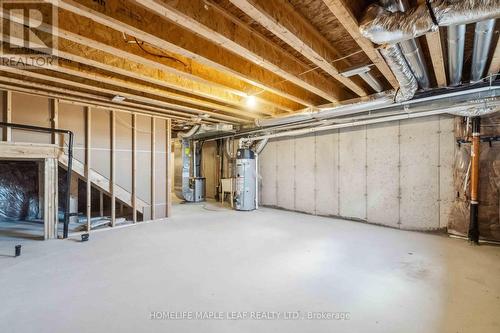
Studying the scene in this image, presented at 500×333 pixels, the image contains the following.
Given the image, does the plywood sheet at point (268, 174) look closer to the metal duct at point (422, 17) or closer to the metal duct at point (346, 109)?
the metal duct at point (346, 109)

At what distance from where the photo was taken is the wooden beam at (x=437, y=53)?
2065mm

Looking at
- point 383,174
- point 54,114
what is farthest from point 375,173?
point 54,114

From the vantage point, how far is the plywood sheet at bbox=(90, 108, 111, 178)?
4.38 meters

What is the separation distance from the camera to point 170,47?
7.24 ft

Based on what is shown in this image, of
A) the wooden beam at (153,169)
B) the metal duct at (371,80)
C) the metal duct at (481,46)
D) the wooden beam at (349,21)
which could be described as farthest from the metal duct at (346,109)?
the wooden beam at (153,169)

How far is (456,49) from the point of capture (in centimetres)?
227

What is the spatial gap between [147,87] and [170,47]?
1348mm

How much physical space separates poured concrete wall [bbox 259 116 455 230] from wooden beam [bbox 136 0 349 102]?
227 cm

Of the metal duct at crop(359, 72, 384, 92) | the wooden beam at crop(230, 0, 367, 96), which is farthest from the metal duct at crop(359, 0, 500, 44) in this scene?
the metal duct at crop(359, 72, 384, 92)

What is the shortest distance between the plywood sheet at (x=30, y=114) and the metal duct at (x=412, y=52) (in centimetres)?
482

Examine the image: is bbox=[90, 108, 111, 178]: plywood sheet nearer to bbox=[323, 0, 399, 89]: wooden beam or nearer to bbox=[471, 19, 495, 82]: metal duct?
bbox=[323, 0, 399, 89]: wooden beam

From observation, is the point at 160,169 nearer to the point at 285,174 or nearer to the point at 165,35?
the point at 285,174

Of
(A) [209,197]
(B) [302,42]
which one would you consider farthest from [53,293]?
(A) [209,197]

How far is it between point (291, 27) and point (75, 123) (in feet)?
13.4
